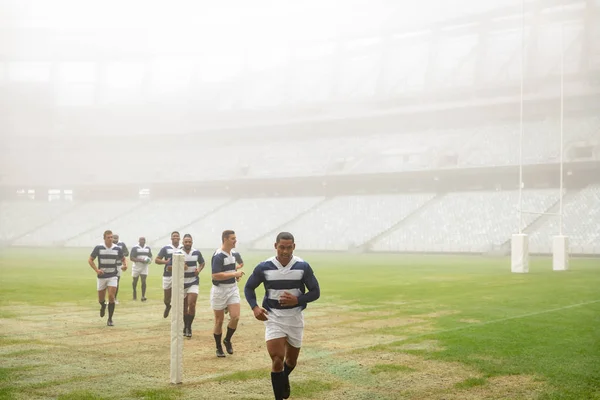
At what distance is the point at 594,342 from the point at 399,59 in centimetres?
7312

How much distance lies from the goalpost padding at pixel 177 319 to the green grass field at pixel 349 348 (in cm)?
26

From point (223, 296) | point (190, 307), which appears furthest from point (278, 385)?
point (190, 307)

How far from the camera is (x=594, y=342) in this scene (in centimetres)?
1337

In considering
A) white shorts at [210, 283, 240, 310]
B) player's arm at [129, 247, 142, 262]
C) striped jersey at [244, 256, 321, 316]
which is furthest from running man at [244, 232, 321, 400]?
player's arm at [129, 247, 142, 262]

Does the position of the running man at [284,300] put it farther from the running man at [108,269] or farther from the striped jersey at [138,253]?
the striped jersey at [138,253]

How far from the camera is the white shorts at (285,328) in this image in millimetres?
8570

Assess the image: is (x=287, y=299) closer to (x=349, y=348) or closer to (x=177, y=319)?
(x=177, y=319)

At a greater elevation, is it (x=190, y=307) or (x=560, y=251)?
(x=560, y=251)

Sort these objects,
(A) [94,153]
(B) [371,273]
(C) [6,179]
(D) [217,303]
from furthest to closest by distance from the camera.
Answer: (A) [94,153] < (C) [6,179] < (B) [371,273] < (D) [217,303]

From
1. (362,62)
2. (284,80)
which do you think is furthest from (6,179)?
(362,62)

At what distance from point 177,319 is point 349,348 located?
448 centimetres

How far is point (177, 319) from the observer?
32.0 ft

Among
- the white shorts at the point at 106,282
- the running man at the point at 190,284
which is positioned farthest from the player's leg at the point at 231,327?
the white shorts at the point at 106,282

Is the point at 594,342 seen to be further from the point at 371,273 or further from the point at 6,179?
the point at 6,179
